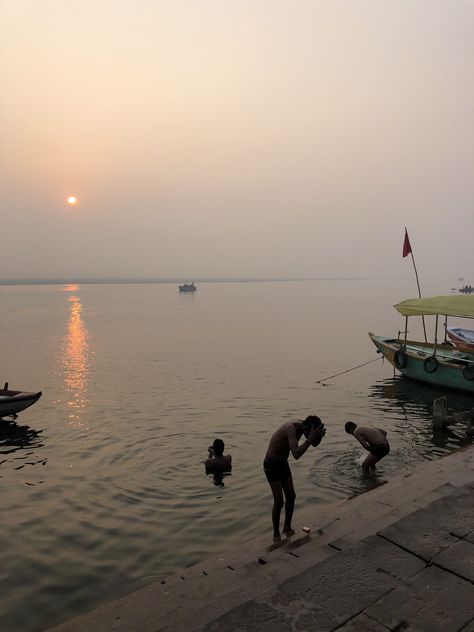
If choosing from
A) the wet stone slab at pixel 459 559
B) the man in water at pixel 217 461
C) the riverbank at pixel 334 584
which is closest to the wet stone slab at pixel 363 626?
A: the riverbank at pixel 334 584

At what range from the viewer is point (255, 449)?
13.6 meters

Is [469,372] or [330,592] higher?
[330,592]

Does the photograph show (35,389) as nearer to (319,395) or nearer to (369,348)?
(319,395)

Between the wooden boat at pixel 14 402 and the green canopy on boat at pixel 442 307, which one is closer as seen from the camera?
the wooden boat at pixel 14 402

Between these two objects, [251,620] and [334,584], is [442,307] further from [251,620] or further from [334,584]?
[251,620]

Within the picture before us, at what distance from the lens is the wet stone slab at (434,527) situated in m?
6.49

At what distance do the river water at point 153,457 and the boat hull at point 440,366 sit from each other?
0.68m

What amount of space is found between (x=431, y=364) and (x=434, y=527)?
579 inches

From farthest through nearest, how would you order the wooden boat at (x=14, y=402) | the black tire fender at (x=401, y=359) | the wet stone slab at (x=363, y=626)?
the black tire fender at (x=401, y=359)
the wooden boat at (x=14, y=402)
the wet stone slab at (x=363, y=626)

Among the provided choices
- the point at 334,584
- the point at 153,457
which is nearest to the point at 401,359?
the point at 153,457

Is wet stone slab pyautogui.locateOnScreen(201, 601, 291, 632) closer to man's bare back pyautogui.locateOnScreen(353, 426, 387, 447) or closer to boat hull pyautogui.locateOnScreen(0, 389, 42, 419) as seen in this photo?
man's bare back pyautogui.locateOnScreen(353, 426, 387, 447)

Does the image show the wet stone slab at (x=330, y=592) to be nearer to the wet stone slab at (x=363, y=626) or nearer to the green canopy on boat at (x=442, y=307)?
the wet stone slab at (x=363, y=626)

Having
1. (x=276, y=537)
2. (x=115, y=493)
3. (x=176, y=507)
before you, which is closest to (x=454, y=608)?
(x=276, y=537)

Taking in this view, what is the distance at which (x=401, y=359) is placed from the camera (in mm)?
22078
